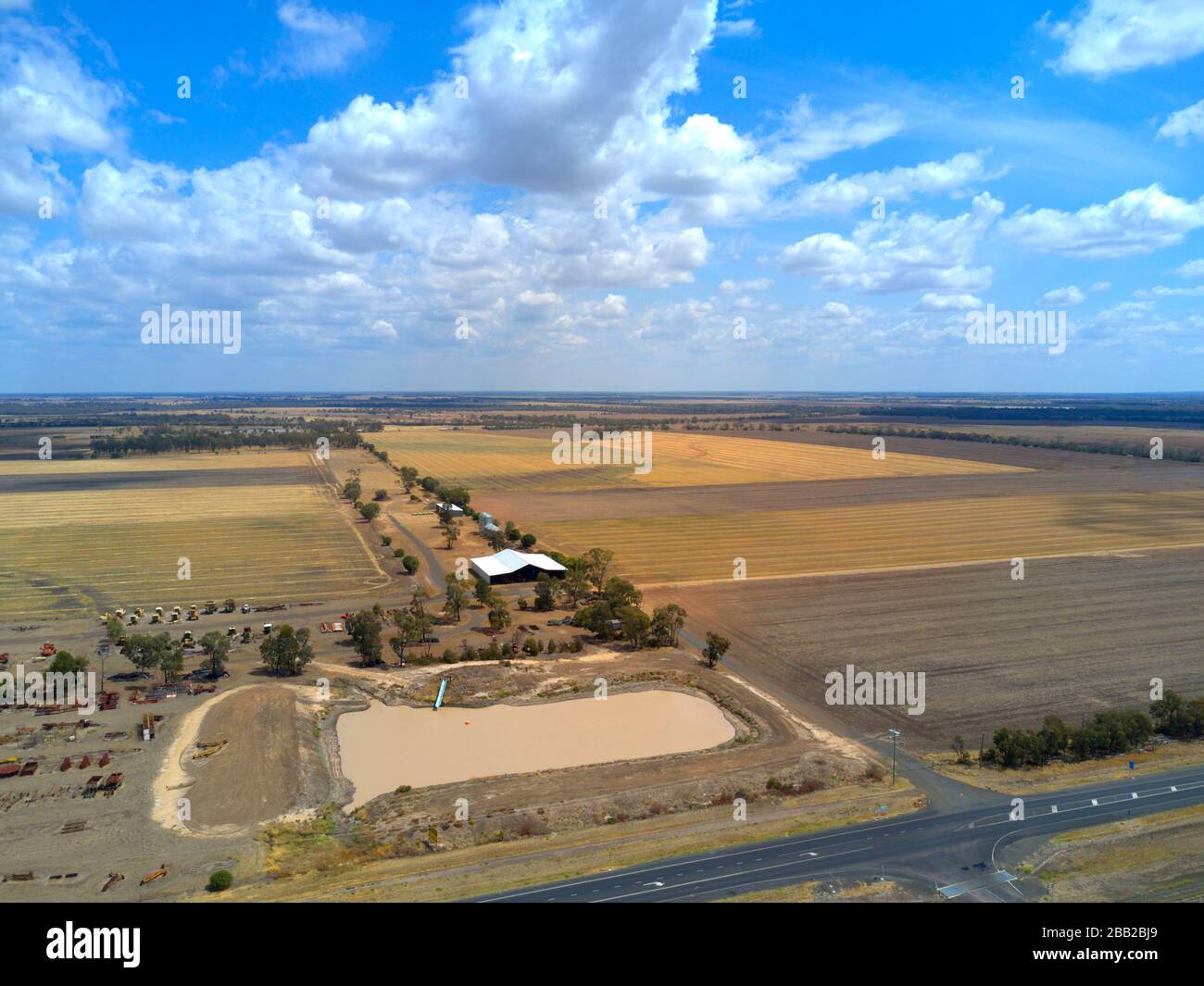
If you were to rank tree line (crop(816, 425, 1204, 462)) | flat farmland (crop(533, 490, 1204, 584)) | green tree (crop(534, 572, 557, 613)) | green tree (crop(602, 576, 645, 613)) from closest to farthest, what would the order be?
green tree (crop(602, 576, 645, 613)) < green tree (crop(534, 572, 557, 613)) < flat farmland (crop(533, 490, 1204, 584)) < tree line (crop(816, 425, 1204, 462))

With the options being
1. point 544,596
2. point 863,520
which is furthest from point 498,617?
point 863,520

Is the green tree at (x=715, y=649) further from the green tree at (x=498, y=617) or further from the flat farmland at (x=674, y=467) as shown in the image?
the flat farmland at (x=674, y=467)

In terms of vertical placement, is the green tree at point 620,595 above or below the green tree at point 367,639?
above

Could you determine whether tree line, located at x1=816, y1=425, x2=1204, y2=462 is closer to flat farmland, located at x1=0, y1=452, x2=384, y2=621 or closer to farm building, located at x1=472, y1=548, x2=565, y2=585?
farm building, located at x1=472, y1=548, x2=565, y2=585

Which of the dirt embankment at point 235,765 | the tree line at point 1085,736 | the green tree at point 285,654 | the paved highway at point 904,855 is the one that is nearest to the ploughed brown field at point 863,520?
the green tree at point 285,654

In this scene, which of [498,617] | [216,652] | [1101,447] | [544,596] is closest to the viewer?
[216,652]

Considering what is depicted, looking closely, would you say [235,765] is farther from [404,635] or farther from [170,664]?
[404,635]

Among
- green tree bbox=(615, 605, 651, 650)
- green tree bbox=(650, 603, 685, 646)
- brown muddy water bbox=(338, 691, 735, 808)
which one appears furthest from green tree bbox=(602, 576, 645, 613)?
brown muddy water bbox=(338, 691, 735, 808)
